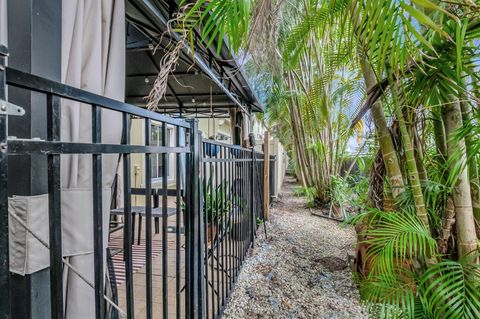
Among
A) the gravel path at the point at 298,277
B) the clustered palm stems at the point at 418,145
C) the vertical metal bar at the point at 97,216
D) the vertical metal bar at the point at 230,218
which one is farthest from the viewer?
the vertical metal bar at the point at 230,218

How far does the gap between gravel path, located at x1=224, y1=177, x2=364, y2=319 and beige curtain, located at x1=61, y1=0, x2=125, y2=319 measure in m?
1.62

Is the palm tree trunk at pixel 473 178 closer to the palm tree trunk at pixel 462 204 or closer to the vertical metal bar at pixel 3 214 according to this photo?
the palm tree trunk at pixel 462 204

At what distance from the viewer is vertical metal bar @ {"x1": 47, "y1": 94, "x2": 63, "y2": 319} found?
0.62 m

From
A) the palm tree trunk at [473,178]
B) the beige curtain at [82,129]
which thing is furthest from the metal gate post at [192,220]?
the palm tree trunk at [473,178]

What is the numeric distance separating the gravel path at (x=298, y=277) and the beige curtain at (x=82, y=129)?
1.62m

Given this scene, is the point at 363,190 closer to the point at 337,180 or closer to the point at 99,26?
the point at 337,180

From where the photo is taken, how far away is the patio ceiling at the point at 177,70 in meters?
1.95

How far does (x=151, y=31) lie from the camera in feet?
7.48

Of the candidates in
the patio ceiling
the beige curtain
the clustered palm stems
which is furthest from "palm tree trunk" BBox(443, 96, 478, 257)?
the beige curtain

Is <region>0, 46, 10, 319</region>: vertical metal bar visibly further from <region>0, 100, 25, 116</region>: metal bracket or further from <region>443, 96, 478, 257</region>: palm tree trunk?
<region>443, 96, 478, 257</region>: palm tree trunk

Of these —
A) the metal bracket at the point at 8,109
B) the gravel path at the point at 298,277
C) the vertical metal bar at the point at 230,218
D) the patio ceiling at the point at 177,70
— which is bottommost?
the gravel path at the point at 298,277

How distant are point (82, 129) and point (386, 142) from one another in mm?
1954

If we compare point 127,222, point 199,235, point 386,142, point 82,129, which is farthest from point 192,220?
point 386,142

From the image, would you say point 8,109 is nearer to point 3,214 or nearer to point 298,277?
point 3,214
